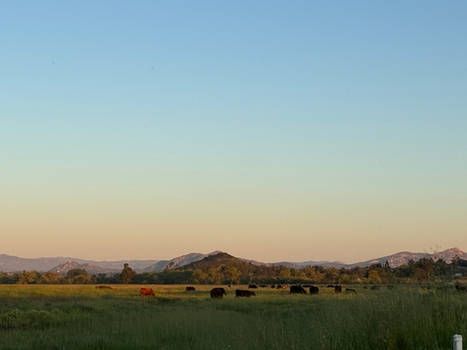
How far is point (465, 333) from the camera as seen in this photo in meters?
12.9

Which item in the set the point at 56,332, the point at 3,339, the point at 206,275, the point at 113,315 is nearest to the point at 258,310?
the point at 113,315

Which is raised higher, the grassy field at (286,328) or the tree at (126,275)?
the tree at (126,275)

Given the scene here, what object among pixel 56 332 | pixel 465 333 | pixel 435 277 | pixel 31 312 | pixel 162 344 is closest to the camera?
pixel 465 333

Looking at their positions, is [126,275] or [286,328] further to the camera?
[126,275]

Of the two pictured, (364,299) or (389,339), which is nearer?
(389,339)

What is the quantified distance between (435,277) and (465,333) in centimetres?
412

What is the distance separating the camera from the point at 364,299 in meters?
17.2

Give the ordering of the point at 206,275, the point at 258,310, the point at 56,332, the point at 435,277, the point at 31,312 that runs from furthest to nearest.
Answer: the point at 206,275 < the point at 258,310 < the point at 31,312 < the point at 56,332 < the point at 435,277

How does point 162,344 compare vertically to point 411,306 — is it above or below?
below

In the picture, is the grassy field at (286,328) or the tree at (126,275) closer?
the grassy field at (286,328)

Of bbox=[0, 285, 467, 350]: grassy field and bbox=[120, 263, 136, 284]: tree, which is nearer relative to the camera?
bbox=[0, 285, 467, 350]: grassy field

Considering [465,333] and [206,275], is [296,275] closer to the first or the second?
[206,275]

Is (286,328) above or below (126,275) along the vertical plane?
below

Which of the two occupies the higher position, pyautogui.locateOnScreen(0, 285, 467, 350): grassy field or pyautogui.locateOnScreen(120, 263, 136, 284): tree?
pyautogui.locateOnScreen(120, 263, 136, 284): tree
